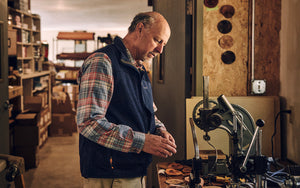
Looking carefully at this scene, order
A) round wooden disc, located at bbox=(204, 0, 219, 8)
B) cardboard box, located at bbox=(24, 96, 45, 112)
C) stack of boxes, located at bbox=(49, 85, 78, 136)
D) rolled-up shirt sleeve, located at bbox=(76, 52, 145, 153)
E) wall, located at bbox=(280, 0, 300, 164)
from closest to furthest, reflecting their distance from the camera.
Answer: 1. rolled-up shirt sleeve, located at bbox=(76, 52, 145, 153)
2. wall, located at bbox=(280, 0, 300, 164)
3. round wooden disc, located at bbox=(204, 0, 219, 8)
4. cardboard box, located at bbox=(24, 96, 45, 112)
5. stack of boxes, located at bbox=(49, 85, 78, 136)

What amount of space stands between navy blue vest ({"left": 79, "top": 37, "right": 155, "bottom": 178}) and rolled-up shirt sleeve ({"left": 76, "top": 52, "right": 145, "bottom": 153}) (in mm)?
66

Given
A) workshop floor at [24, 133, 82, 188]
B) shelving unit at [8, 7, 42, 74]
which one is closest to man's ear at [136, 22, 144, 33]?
workshop floor at [24, 133, 82, 188]

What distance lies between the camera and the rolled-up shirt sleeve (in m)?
1.31

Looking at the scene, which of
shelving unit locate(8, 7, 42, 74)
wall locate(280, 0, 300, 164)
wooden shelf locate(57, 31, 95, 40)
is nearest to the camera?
wall locate(280, 0, 300, 164)

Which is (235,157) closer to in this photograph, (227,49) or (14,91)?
(227,49)

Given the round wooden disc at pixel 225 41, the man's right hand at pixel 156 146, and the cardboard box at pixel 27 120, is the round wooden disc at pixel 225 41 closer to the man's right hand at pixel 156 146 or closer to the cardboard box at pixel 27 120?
the man's right hand at pixel 156 146

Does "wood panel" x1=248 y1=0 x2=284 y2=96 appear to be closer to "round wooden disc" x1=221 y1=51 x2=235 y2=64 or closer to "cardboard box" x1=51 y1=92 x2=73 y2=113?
"round wooden disc" x1=221 y1=51 x2=235 y2=64

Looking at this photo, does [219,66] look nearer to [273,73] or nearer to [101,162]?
[273,73]

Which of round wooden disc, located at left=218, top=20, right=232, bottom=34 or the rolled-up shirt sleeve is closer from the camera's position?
the rolled-up shirt sleeve

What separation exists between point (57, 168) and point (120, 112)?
12.6 feet

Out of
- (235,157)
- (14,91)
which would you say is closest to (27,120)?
(14,91)

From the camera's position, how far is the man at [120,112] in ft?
4.34

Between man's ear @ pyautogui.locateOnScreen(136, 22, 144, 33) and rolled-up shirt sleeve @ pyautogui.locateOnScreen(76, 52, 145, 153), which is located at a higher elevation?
man's ear @ pyautogui.locateOnScreen(136, 22, 144, 33)

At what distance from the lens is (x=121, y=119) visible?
1.43 m
